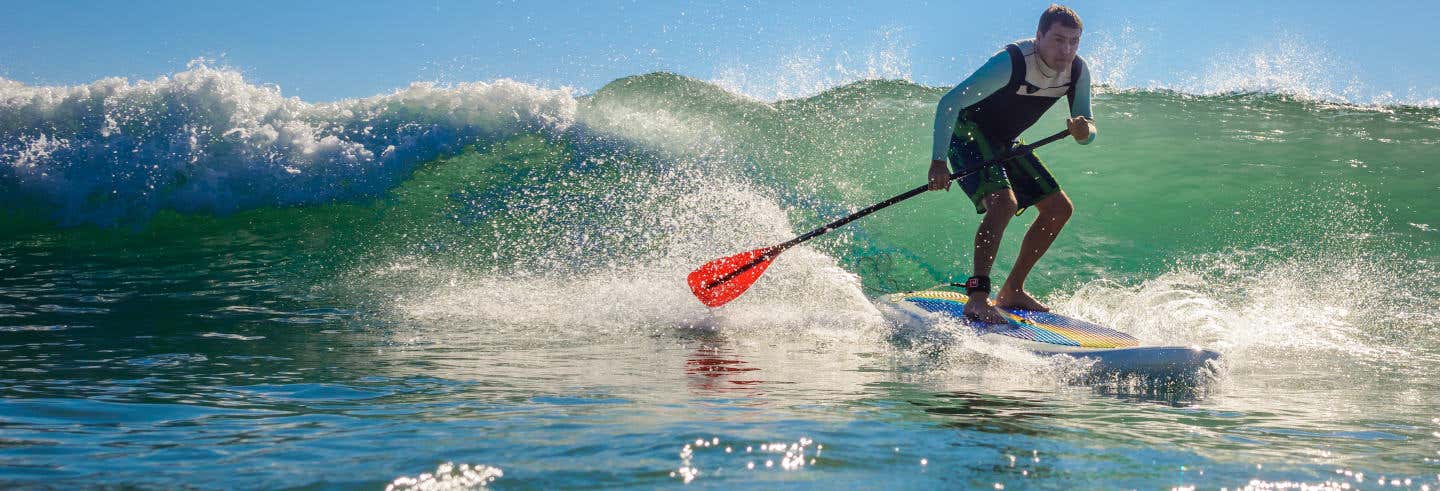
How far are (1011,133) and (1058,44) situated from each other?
64 cm

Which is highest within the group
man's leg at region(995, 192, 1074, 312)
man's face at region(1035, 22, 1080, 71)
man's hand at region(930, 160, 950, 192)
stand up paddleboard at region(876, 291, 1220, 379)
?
man's face at region(1035, 22, 1080, 71)

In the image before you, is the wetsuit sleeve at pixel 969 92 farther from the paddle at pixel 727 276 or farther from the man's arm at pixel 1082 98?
the paddle at pixel 727 276

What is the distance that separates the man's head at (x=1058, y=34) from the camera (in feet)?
16.0

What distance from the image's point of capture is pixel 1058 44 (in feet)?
16.1

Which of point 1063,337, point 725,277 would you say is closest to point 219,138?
point 725,277

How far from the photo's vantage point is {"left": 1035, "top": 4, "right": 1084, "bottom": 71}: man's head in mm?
4879

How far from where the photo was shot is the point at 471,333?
5078 mm

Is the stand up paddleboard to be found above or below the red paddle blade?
below

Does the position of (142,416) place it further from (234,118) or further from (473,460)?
(234,118)

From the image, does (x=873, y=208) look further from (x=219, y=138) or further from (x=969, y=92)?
(x=219, y=138)

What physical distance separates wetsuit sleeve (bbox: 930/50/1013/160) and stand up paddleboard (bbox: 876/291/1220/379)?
2.84ft

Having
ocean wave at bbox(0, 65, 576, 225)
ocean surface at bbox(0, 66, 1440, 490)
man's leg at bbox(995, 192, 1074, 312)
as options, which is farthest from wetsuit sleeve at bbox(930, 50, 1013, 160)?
ocean wave at bbox(0, 65, 576, 225)

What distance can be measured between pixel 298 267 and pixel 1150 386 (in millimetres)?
6983

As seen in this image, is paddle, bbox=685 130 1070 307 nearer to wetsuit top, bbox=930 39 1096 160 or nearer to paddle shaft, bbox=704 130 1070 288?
paddle shaft, bbox=704 130 1070 288
